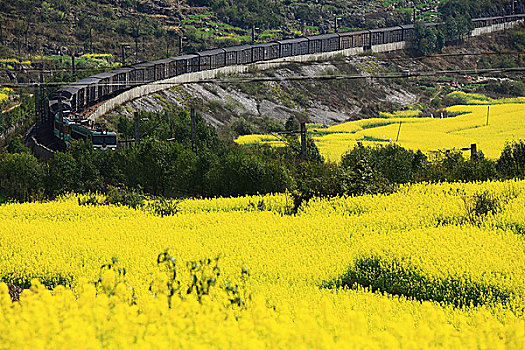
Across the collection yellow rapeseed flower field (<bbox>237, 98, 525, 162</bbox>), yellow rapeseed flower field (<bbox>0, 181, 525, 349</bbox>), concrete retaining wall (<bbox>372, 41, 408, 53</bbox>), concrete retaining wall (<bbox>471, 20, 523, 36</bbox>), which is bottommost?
yellow rapeseed flower field (<bbox>237, 98, 525, 162</bbox>)

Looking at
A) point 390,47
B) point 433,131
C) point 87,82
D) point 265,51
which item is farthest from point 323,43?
point 87,82

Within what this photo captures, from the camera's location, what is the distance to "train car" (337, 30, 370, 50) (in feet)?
342

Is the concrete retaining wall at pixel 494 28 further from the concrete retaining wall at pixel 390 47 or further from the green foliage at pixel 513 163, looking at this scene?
the green foliage at pixel 513 163

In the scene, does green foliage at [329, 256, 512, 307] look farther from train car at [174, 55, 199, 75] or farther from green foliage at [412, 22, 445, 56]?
green foliage at [412, 22, 445, 56]

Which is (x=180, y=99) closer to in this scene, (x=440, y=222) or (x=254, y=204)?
(x=254, y=204)

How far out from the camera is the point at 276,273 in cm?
1650

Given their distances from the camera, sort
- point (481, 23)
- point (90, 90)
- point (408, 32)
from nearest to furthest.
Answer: point (90, 90) → point (408, 32) → point (481, 23)

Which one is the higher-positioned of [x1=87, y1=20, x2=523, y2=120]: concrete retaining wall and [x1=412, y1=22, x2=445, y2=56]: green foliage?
[x1=412, y1=22, x2=445, y2=56]: green foliage

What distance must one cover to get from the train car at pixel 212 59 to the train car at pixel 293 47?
12440 mm

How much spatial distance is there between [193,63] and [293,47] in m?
21.0

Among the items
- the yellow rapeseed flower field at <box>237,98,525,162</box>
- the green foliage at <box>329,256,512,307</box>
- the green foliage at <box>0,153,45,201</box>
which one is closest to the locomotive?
the green foliage at <box>0,153,45,201</box>

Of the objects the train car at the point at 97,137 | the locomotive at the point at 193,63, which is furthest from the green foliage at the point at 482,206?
the train car at the point at 97,137

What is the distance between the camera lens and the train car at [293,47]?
305 ft

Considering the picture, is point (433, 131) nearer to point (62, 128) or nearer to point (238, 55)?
point (238, 55)
